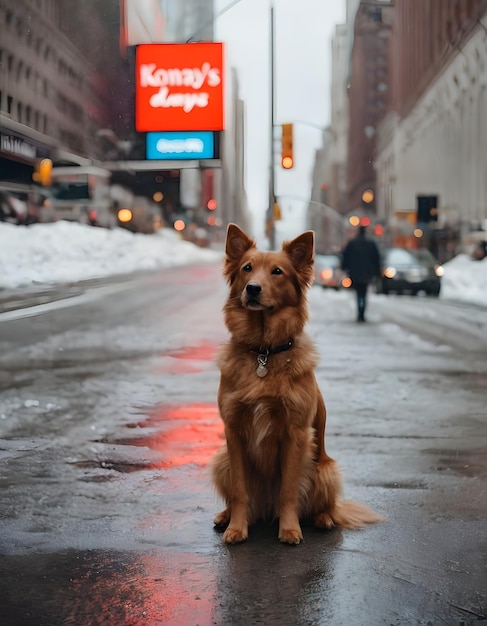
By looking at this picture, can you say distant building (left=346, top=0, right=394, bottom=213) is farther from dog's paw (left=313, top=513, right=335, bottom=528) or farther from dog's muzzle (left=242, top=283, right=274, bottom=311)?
dog's muzzle (left=242, top=283, right=274, bottom=311)

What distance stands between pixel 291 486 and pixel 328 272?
2482cm

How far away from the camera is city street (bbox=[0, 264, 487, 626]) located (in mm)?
3357

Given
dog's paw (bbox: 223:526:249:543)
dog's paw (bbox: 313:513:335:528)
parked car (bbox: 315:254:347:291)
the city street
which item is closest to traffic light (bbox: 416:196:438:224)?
parked car (bbox: 315:254:347:291)

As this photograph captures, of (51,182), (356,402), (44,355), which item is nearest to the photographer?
(356,402)

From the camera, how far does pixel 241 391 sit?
156 inches

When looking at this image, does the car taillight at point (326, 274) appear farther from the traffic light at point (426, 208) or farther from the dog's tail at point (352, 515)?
the dog's tail at point (352, 515)

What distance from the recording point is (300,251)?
13.4ft

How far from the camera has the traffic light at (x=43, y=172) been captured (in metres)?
11.9

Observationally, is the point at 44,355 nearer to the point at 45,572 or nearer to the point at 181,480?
the point at 181,480

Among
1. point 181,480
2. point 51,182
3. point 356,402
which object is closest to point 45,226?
point 51,182

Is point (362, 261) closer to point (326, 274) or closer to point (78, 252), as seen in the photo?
point (78, 252)

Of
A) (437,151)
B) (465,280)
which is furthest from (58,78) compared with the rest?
(437,151)

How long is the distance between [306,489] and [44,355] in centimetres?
839

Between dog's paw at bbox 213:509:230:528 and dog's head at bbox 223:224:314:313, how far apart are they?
1.12m
